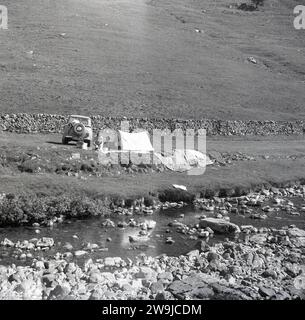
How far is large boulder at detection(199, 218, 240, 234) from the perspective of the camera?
25406 millimetres

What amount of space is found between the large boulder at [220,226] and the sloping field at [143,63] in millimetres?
34714

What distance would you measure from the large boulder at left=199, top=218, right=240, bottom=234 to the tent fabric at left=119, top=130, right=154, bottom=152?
49.1 ft

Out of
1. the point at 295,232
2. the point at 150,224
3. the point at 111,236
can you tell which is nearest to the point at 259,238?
the point at 295,232

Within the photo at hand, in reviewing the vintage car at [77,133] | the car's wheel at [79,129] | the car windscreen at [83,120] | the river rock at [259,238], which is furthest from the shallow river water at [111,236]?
the car windscreen at [83,120]

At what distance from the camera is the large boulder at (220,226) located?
83.4 ft

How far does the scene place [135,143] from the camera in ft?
136

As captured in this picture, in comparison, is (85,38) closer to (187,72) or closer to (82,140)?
(187,72)

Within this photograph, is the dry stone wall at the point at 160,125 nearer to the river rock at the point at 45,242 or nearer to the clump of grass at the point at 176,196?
the clump of grass at the point at 176,196

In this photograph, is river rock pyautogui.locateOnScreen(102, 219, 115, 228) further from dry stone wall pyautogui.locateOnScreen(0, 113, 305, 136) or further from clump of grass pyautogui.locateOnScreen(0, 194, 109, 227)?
dry stone wall pyautogui.locateOnScreen(0, 113, 305, 136)

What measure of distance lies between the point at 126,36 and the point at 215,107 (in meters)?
38.8

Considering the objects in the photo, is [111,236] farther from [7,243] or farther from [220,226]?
[220,226]

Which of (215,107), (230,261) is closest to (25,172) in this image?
(230,261)

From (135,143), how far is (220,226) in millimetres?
17328

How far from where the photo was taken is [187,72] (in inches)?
3381
